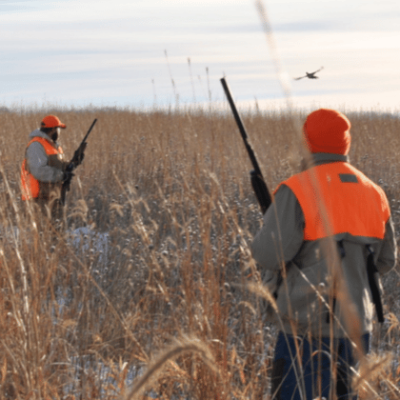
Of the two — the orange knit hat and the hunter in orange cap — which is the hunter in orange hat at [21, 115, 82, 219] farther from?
the orange knit hat

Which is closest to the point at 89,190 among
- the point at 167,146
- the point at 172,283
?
the point at 167,146

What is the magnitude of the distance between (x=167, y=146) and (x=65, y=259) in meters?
4.59

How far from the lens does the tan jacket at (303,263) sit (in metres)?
2.04

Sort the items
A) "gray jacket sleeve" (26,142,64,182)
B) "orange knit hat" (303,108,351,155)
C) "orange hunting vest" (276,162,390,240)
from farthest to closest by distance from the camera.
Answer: "gray jacket sleeve" (26,142,64,182), "orange knit hat" (303,108,351,155), "orange hunting vest" (276,162,390,240)

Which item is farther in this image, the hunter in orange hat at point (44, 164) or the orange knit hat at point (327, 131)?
the hunter in orange hat at point (44, 164)

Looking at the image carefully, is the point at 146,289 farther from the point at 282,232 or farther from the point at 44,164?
the point at 44,164

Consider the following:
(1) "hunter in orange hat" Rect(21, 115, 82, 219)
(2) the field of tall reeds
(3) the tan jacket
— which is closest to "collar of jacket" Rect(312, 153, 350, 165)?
(3) the tan jacket

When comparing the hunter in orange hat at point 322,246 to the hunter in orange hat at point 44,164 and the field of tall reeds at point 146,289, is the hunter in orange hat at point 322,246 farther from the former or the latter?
the hunter in orange hat at point 44,164

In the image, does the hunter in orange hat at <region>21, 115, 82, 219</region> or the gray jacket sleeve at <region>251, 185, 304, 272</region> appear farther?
the hunter in orange hat at <region>21, 115, 82, 219</region>

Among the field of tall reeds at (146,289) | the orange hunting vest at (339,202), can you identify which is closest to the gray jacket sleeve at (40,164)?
the field of tall reeds at (146,289)

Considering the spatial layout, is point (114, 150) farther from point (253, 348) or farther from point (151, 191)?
point (253, 348)

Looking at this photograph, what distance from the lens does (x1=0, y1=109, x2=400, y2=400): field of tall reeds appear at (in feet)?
6.85

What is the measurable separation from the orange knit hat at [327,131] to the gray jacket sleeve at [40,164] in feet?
12.9

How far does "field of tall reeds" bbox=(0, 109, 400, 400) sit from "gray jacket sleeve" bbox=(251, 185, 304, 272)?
0.10 metres
